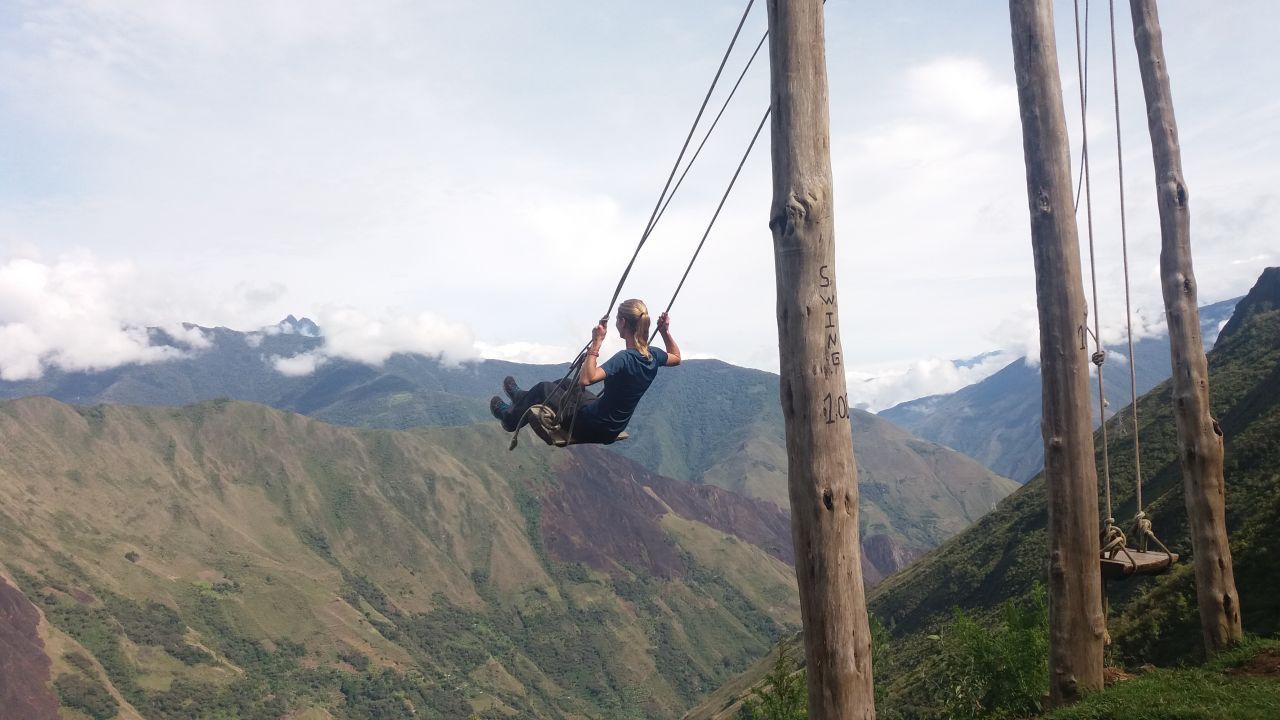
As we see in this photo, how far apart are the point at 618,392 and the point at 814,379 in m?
5.28

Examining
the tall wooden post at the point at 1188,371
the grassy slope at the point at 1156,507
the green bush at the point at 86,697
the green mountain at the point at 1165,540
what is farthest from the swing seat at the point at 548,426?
the green bush at the point at 86,697

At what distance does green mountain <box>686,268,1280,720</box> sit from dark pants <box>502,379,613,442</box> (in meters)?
10.1

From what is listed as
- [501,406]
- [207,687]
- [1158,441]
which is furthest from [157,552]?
[501,406]

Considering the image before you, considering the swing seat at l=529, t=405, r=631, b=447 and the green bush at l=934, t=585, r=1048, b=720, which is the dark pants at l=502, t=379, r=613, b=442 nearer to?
the swing seat at l=529, t=405, r=631, b=447

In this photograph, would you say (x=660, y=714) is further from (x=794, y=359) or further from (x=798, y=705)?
(x=794, y=359)

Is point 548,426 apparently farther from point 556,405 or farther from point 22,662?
point 22,662

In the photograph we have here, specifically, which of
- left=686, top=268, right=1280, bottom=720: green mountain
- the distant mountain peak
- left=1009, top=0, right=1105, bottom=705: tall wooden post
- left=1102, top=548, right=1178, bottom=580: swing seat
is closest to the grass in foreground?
left=1009, top=0, right=1105, bottom=705: tall wooden post

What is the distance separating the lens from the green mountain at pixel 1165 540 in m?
17.6

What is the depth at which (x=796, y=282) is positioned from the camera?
199 inches

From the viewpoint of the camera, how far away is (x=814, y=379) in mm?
4914

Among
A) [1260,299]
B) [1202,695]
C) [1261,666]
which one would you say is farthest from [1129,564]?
[1260,299]

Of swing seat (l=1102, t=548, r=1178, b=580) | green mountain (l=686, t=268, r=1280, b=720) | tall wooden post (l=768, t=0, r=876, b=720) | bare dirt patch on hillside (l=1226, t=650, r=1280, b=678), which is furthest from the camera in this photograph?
green mountain (l=686, t=268, r=1280, b=720)

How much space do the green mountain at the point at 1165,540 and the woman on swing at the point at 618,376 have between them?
9.67 meters

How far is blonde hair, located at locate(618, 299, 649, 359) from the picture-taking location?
9414 millimetres
